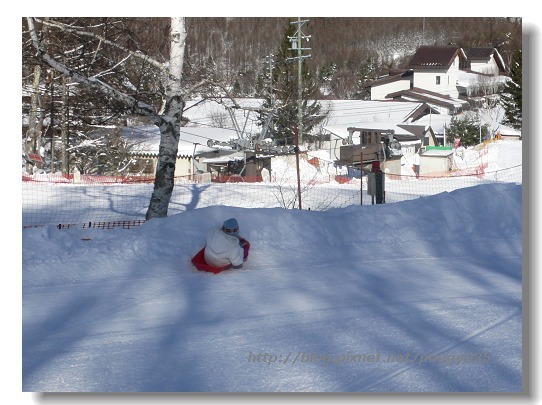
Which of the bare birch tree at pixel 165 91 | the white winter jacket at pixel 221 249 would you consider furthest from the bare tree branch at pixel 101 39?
the white winter jacket at pixel 221 249

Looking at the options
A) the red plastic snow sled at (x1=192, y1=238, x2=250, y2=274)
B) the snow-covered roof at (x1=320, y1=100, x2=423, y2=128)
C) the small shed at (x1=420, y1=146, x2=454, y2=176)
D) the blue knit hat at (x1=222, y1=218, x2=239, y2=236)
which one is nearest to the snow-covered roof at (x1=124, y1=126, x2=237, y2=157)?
the snow-covered roof at (x1=320, y1=100, x2=423, y2=128)

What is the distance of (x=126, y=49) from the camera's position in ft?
31.0

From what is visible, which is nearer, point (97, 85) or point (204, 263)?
point (204, 263)

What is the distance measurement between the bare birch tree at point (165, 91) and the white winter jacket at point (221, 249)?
251cm

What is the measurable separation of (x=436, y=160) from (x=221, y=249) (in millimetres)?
22886

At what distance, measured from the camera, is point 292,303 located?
264 inches

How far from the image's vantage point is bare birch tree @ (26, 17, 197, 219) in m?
9.08

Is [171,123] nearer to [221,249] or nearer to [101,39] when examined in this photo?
[101,39]

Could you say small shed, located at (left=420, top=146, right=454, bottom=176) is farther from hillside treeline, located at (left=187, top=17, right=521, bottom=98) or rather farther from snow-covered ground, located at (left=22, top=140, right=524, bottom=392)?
snow-covered ground, located at (left=22, top=140, right=524, bottom=392)

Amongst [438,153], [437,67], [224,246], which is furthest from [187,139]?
[224,246]

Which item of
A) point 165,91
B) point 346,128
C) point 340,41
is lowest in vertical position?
point 165,91

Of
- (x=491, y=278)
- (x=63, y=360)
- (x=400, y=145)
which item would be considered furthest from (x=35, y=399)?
(x=400, y=145)

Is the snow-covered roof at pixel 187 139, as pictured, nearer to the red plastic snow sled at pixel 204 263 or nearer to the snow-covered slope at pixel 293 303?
the snow-covered slope at pixel 293 303

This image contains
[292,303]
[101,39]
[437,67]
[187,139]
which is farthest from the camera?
[187,139]
